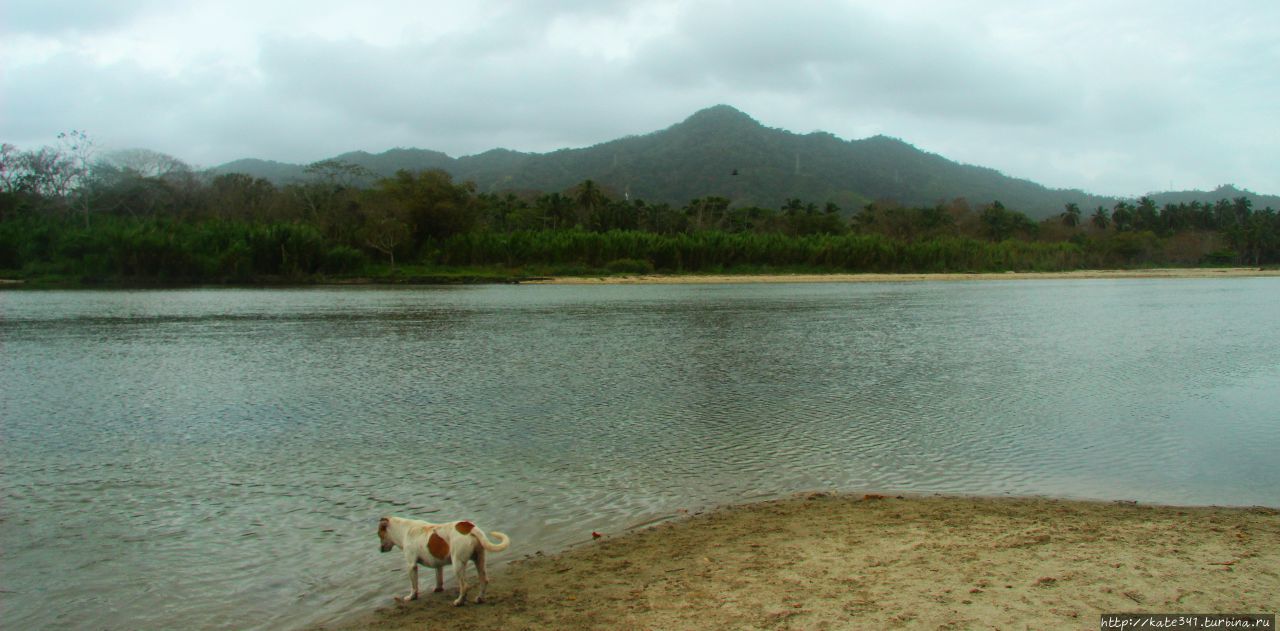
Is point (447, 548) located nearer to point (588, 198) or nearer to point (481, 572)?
point (481, 572)

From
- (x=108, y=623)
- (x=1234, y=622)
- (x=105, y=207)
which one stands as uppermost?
(x=105, y=207)

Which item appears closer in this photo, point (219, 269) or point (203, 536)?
point (203, 536)

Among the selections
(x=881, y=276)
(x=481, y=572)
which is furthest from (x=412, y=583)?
(x=881, y=276)

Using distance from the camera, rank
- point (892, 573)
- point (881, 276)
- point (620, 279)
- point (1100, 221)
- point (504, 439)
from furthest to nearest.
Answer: point (1100, 221)
point (881, 276)
point (620, 279)
point (504, 439)
point (892, 573)

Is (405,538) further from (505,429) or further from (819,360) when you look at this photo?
(819,360)

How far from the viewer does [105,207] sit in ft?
306

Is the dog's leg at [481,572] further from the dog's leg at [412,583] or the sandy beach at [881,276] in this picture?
the sandy beach at [881,276]

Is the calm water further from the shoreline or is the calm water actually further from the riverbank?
the shoreline

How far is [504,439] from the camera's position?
12688mm

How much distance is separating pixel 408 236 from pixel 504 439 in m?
79.8

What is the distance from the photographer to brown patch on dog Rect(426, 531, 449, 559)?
6203 mm

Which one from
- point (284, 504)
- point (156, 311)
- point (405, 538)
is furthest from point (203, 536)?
point (156, 311)

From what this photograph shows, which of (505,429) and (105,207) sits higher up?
(105,207)

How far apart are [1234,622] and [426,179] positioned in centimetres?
9300
